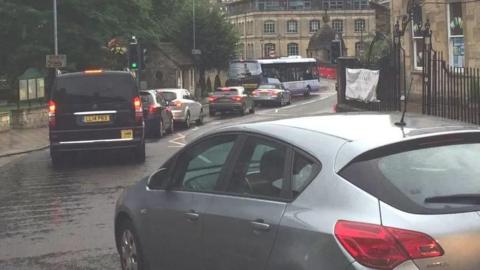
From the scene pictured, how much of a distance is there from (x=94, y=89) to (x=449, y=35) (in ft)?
39.2

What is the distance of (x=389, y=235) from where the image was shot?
10.9 feet

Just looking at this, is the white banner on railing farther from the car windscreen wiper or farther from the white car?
the car windscreen wiper

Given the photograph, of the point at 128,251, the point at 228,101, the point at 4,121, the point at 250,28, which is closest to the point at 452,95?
the point at 128,251

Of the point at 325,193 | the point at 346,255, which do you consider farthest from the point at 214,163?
the point at 346,255

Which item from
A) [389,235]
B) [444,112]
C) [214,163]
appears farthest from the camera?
[444,112]

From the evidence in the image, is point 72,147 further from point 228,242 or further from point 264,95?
point 264,95

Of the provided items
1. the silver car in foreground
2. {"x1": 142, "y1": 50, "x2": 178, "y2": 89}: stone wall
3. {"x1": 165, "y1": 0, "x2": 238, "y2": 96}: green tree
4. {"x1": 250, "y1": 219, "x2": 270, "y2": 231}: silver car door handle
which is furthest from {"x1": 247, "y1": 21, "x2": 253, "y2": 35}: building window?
{"x1": 250, "y1": 219, "x2": 270, "y2": 231}: silver car door handle

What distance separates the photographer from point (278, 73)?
56969 millimetres

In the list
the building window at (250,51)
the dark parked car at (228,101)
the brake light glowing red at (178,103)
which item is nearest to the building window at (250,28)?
the building window at (250,51)

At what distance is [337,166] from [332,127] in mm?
523

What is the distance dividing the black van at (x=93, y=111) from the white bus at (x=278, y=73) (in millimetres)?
40406

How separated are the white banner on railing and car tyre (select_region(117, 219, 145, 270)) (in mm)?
16178

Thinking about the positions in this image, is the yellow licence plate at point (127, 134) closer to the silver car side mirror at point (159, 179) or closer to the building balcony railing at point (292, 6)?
the silver car side mirror at point (159, 179)

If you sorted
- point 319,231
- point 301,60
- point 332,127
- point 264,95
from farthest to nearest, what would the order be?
point 301,60, point 264,95, point 332,127, point 319,231
